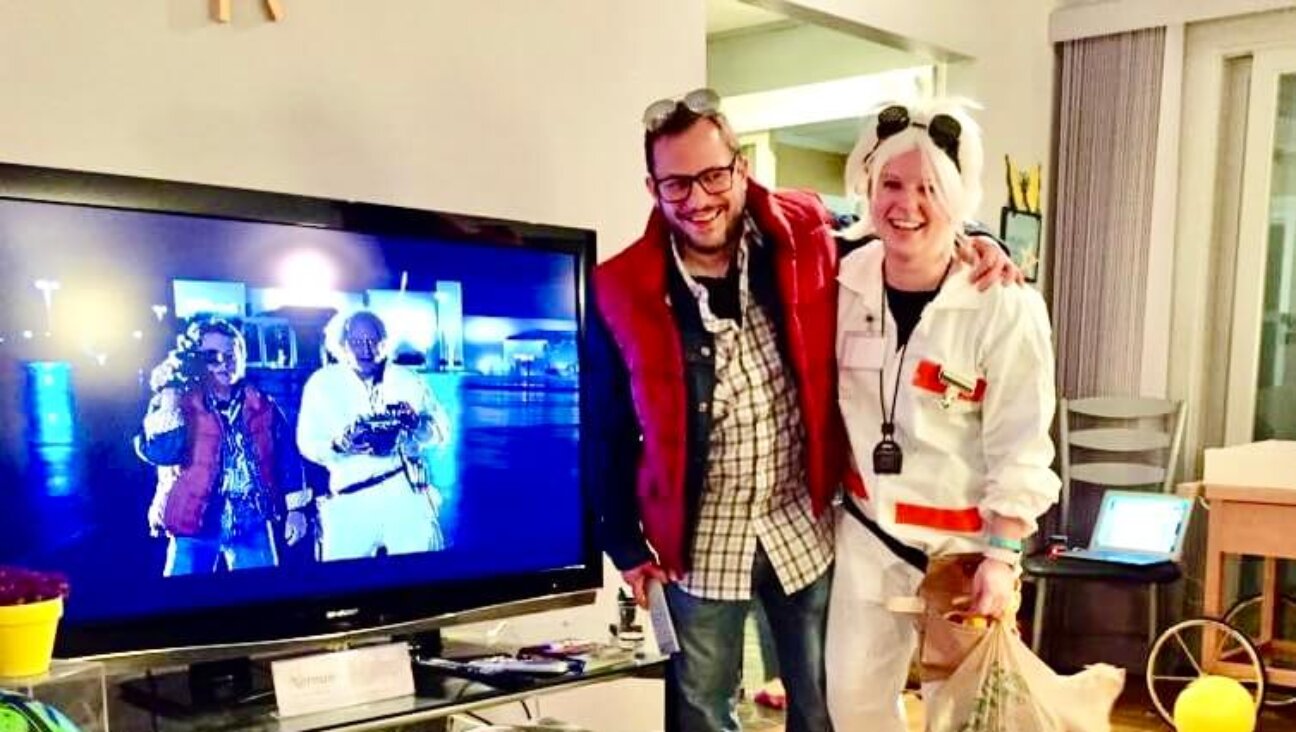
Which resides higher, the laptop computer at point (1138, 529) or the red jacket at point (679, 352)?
the red jacket at point (679, 352)

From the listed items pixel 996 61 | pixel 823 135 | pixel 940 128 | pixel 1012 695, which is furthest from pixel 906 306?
pixel 823 135

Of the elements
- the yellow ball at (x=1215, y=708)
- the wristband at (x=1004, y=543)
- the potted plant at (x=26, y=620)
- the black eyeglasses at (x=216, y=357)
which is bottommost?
the yellow ball at (x=1215, y=708)

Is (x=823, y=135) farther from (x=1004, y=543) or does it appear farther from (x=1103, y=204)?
(x=1004, y=543)

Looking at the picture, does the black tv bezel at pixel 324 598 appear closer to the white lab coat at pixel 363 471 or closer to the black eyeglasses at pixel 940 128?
the white lab coat at pixel 363 471

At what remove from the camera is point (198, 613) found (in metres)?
1.80

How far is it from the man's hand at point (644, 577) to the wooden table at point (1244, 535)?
2022mm

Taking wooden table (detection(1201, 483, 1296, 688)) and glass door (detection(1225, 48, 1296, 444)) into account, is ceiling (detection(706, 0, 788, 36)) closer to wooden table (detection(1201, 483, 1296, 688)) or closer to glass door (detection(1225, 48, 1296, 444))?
glass door (detection(1225, 48, 1296, 444))

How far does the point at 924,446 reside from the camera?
5.95 ft

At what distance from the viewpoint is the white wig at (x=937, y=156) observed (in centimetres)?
176

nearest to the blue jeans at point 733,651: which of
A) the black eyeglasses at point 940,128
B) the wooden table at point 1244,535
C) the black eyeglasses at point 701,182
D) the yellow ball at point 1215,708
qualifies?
the black eyeglasses at point 701,182

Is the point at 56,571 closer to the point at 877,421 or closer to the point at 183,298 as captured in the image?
the point at 183,298

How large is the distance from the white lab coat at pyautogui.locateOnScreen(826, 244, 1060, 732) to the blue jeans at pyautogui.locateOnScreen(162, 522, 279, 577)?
85 cm

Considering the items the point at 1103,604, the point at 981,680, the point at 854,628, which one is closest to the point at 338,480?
the point at 854,628

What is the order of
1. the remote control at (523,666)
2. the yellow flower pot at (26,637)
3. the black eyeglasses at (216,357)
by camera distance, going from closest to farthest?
the yellow flower pot at (26,637) < the black eyeglasses at (216,357) < the remote control at (523,666)
